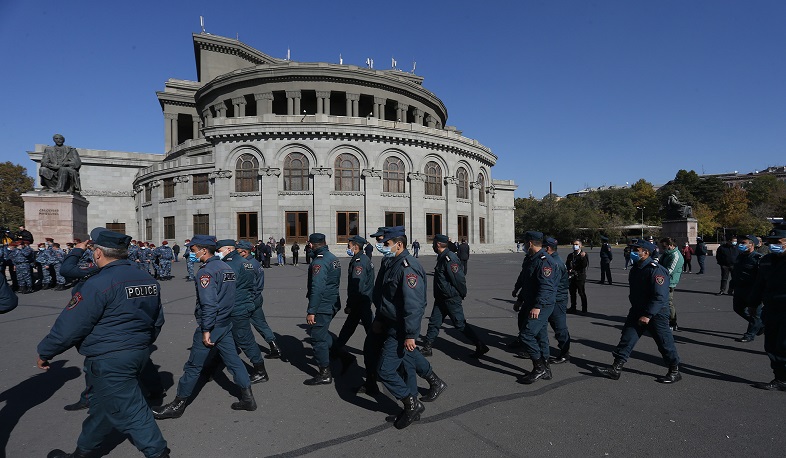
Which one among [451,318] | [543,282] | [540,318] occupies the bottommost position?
[451,318]

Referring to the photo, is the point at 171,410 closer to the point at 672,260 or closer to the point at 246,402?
the point at 246,402

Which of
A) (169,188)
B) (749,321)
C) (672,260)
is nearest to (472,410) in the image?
(672,260)

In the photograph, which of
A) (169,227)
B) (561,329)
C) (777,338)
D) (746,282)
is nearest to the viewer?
(777,338)

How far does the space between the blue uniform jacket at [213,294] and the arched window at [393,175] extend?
96.3 feet

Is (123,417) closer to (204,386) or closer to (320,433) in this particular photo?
(320,433)

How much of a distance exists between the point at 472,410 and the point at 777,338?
161 inches

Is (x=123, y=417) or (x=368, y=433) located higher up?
(x=123, y=417)

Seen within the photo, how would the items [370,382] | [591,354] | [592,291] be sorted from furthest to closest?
[592,291]
[591,354]
[370,382]

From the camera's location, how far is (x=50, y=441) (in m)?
3.74

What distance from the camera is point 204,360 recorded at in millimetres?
4312

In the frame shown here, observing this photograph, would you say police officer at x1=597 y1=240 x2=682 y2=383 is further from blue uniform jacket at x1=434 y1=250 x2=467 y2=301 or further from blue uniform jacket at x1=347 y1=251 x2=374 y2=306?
Result: blue uniform jacket at x1=347 y1=251 x2=374 y2=306

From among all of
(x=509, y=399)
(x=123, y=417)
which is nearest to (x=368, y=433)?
(x=509, y=399)

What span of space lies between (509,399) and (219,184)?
3158cm

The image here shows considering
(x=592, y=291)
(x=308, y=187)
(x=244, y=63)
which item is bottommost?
(x=592, y=291)
